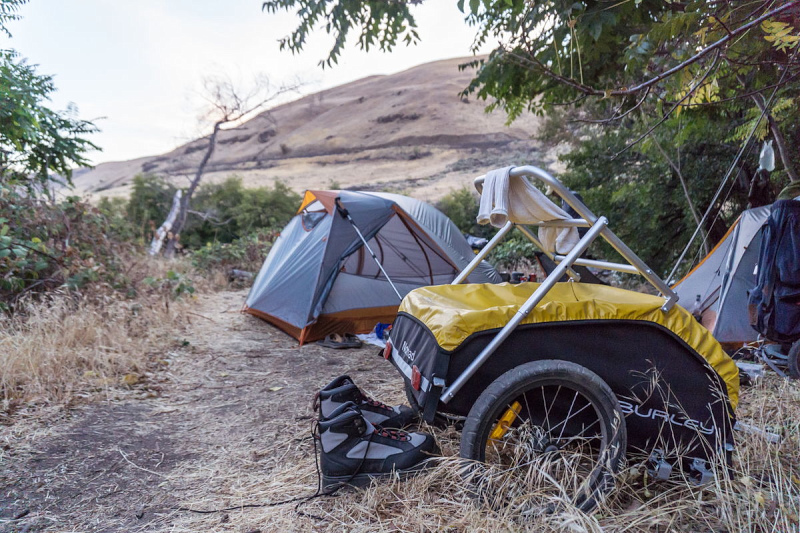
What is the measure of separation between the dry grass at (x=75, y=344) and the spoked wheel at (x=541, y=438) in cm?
306

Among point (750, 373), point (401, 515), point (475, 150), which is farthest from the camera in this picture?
point (475, 150)

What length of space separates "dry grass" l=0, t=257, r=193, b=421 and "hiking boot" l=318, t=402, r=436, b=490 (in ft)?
7.54

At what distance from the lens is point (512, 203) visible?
2260 mm

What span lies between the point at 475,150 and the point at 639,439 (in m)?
35.8

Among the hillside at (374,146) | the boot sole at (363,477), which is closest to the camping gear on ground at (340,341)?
the boot sole at (363,477)

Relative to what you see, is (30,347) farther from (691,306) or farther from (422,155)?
(422,155)

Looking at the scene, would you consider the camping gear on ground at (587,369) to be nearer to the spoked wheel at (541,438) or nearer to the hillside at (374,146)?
the spoked wheel at (541,438)

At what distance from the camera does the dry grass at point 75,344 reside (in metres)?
3.47

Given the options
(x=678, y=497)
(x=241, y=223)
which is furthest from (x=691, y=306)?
(x=241, y=223)

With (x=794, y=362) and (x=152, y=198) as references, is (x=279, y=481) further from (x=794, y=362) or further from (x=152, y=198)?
(x=152, y=198)

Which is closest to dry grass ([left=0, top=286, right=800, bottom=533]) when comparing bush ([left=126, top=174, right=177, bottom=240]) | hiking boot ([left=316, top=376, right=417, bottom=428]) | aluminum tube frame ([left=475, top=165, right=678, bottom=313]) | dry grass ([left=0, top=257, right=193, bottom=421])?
dry grass ([left=0, top=257, right=193, bottom=421])

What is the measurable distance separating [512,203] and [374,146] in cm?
4123

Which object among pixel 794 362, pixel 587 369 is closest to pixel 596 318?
pixel 587 369

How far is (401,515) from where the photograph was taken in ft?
6.64
